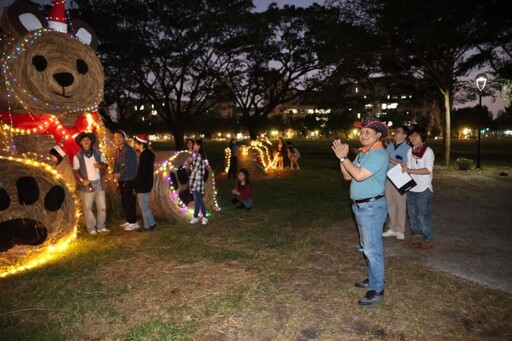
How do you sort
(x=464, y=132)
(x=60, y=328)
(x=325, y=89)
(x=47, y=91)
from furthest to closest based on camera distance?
(x=464, y=132)
(x=325, y=89)
(x=47, y=91)
(x=60, y=328)

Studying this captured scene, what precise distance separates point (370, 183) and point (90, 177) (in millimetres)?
5207

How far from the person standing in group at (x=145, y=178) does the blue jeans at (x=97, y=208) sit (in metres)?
0.68

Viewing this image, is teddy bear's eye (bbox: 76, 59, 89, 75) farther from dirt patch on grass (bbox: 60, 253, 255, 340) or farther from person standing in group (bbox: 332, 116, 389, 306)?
person standing in group (bbox: 332, 116, 389, 306)

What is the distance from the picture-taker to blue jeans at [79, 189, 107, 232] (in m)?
6.82

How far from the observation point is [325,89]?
24.1 metres

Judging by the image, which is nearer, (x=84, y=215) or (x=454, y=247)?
(x=454, y=247)

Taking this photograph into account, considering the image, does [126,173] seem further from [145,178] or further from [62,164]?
[62,164]

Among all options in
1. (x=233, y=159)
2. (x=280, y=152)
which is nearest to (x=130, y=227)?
(x=233, y=159)

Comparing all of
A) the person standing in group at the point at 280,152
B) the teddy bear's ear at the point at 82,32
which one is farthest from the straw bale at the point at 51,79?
the person standing in group at the point at 280,152

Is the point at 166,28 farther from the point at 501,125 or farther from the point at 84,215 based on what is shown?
the point at 501,125

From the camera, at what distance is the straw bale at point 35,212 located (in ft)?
16.3

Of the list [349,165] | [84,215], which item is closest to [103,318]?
[349,165]

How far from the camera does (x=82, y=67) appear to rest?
613 cm

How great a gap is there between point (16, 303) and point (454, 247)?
6.55 m
